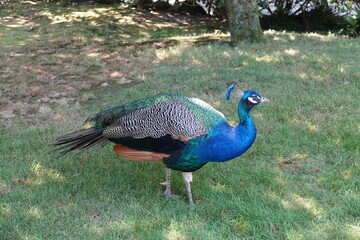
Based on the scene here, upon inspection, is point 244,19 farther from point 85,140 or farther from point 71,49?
point 85,140

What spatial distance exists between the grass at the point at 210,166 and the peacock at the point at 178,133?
0.44 metres

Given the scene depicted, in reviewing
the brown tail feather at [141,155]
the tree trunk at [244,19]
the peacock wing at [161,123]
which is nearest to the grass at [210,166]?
the brown tail feather at [141,155]

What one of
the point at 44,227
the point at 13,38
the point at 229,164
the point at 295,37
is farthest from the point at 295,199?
the point at 13,38

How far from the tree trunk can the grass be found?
1.04 meters

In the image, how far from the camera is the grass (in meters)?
3.31

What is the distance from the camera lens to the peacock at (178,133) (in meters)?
3.40

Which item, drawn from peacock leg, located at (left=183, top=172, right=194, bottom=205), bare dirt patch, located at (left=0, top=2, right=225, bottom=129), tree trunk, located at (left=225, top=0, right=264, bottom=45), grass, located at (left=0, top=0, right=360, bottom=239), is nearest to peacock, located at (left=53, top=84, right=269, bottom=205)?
peacock leg, located at (left=183, top=172, right=194, bottom=205)

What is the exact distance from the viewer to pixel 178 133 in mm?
3418

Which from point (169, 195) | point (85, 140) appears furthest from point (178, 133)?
point (85, 140)

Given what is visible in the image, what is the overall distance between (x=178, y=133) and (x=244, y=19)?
613cm

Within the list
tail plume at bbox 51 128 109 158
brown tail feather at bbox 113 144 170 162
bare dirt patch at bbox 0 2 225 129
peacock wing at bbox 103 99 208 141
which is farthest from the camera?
bare dirt patch at bbox 0 2 225 129

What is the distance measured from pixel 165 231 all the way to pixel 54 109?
3500 millimetres

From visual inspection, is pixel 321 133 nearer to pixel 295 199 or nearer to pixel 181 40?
pixel 295 199

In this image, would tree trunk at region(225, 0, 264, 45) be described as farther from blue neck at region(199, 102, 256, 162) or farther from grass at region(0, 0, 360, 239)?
blue neck at region(199, 102, 256, 162)
